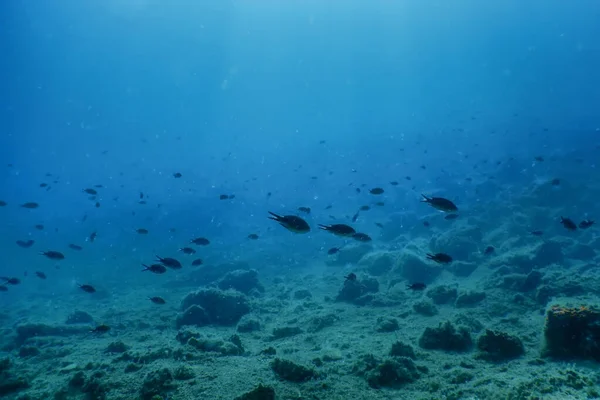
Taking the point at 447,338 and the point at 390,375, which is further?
the point at 447,338

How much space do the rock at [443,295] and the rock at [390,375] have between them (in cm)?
717

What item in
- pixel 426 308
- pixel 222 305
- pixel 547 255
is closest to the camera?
pixel 426 308

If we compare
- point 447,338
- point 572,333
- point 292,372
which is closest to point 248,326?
point 292,372

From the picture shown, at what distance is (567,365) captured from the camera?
5469 millimetres

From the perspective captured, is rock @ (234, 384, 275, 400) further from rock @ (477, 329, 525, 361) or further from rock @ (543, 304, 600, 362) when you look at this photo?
rock @ (543, 304, 600, 362)

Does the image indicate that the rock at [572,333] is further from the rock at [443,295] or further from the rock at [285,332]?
the rock at [285,332]

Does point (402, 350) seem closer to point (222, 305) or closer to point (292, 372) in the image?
point (292, 372)

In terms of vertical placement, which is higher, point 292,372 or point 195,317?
point 292,372

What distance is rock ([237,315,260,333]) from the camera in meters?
11.3

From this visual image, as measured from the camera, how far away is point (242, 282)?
18.6m

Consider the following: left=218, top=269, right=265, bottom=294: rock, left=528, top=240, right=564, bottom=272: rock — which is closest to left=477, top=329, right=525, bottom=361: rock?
left=528, top=240, right=564, bottom=272: rock

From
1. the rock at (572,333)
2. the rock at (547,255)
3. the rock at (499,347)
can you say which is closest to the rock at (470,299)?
the rock at (499,347)

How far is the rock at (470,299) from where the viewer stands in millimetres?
11003

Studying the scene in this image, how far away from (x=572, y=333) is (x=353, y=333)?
540 cm
